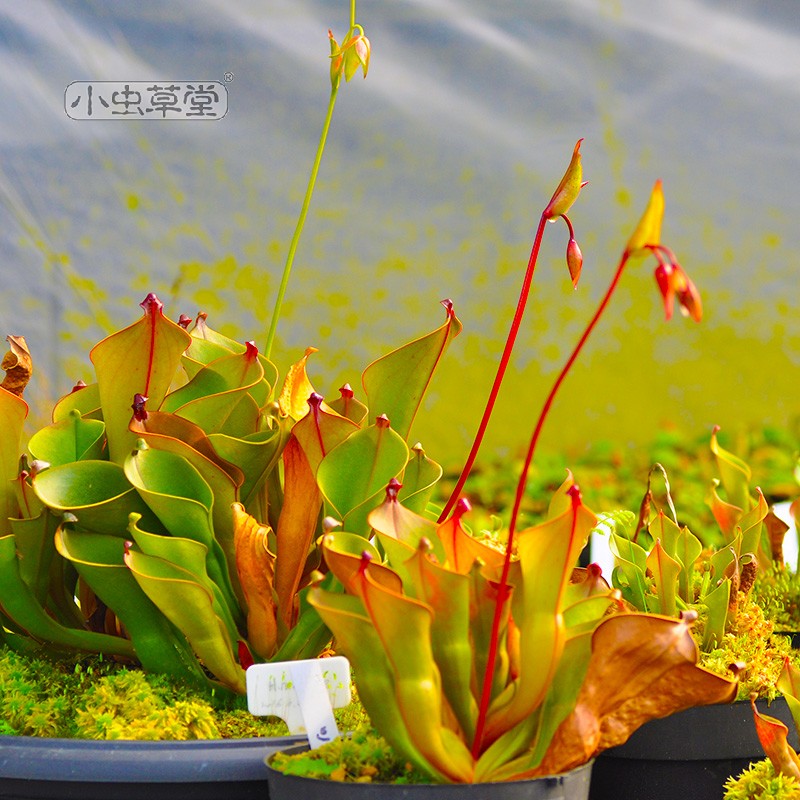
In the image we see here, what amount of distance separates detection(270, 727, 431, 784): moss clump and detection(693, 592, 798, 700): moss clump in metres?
0.25

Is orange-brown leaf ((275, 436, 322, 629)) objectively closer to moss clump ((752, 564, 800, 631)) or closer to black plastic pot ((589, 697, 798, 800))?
black plastic pot ((589, 697, 798, 800))

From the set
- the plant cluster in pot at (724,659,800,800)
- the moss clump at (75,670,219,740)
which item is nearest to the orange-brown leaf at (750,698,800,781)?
the plant cluster in pot at (724,659,800,800)

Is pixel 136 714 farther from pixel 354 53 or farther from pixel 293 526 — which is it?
pixel 354 53

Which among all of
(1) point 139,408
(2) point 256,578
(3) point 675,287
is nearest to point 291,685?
(2) point 256,578

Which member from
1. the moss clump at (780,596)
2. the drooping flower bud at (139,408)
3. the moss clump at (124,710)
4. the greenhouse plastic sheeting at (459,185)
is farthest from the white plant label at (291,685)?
the greenhouse plastic sheeting at (459,185)

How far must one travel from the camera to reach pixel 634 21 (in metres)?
3.21

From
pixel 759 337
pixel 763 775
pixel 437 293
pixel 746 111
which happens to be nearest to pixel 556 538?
pixel 763 775

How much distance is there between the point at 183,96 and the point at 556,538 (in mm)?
3065

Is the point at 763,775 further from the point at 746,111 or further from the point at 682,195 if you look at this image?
the point at 746,111

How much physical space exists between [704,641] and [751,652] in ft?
0.11

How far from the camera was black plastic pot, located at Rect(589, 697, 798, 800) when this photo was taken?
60 centimetres

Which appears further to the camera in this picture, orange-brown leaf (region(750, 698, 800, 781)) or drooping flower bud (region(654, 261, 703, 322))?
orange-brown leaf (region(750, 698, 800, 781))

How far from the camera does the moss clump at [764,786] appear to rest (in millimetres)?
521

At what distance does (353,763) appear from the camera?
1.49 ft
